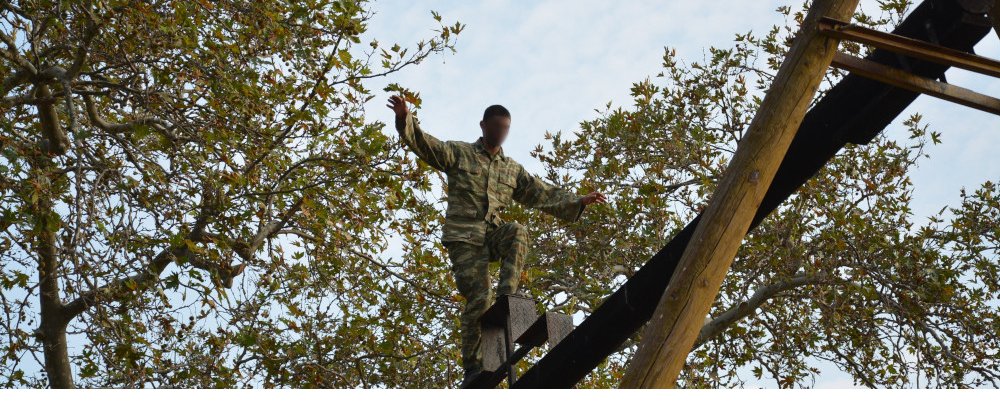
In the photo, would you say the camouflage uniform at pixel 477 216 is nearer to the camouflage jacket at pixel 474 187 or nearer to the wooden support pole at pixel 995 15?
the camouflage jacket at pixel 474 187

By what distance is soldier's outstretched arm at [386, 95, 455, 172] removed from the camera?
5395mm

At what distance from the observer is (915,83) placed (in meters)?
4.06

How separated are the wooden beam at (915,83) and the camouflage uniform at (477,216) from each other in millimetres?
2184

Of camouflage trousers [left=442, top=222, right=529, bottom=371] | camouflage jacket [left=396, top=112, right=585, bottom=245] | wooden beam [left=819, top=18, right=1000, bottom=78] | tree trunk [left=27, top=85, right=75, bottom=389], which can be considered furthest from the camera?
tree trunk [left=27, top=85, right=75, bottom=389]

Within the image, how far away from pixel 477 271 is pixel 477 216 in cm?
36

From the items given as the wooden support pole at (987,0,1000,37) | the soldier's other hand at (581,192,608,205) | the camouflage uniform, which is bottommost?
the camouflage uniform

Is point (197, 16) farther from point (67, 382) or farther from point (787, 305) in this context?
point (787, 305)

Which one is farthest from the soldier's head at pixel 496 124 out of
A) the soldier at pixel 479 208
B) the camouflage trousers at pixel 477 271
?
the camouflage trousers at pixel 477 271

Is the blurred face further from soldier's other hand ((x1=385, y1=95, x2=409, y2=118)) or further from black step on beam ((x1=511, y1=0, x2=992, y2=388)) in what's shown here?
black step on beam ((x1=511, y1=0, x2=992, y2=388))

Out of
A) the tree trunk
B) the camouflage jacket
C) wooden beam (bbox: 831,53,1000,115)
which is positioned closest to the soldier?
the camouflage jacket

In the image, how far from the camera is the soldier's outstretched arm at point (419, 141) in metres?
5.39

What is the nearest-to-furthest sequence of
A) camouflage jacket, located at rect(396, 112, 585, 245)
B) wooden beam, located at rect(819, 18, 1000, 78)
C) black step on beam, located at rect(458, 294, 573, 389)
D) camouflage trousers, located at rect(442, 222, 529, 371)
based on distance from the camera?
wooden beam, located at rect(819, 18, 1000, 78) → black step on beam, located at rect(458, 294, 573, 389) → camouflage trousers, located at rect(442, 222, 529, 371) → camouflage jacket, located at rect(396, 112, 585, 245)

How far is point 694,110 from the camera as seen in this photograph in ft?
37.7

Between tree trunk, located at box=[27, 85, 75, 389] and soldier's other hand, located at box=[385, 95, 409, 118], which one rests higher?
soldier's other hand, located at box=[385, 95, 409, 118]
